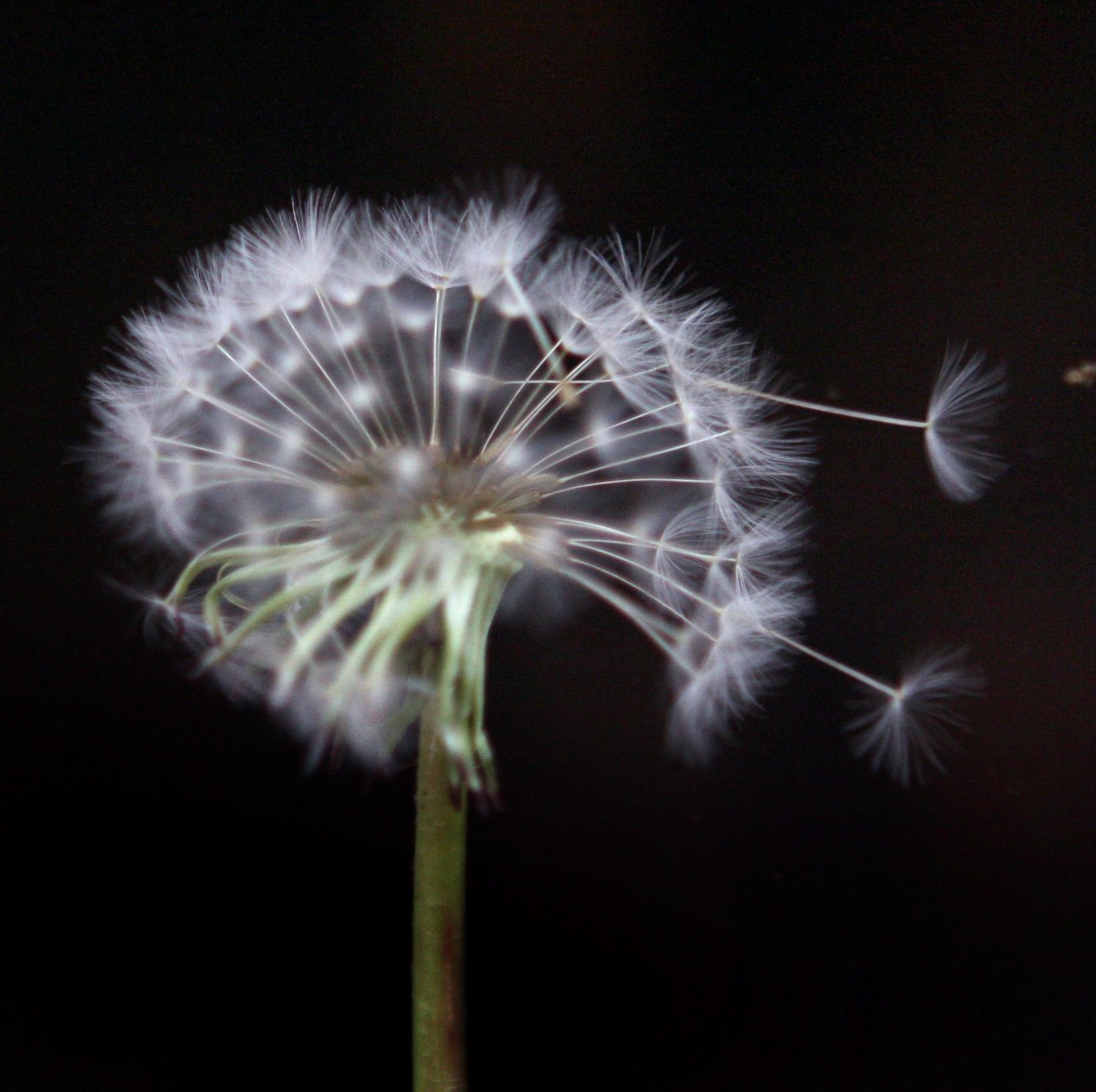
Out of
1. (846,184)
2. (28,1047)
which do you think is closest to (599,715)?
(846,184)

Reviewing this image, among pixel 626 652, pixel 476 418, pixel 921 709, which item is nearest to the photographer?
pixel 476 418

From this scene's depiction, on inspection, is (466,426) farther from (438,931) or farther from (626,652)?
(438,931)

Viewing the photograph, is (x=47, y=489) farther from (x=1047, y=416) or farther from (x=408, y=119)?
(x=1047, y=416)

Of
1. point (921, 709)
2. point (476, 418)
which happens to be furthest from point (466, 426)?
point (921, 709)

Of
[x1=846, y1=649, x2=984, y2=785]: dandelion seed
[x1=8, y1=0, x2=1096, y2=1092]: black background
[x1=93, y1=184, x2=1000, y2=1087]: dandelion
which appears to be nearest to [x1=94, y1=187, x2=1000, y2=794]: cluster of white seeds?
[x1=93, y1=184, x2=1000, y2=1087]: dandelion

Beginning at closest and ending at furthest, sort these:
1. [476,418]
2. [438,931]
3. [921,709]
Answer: [438,931] → [476,418] → [921,709]

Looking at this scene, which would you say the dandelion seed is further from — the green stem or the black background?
the green stem

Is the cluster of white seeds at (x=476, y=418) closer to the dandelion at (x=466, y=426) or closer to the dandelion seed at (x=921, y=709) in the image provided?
the dandelion at (x=466, y=426)
